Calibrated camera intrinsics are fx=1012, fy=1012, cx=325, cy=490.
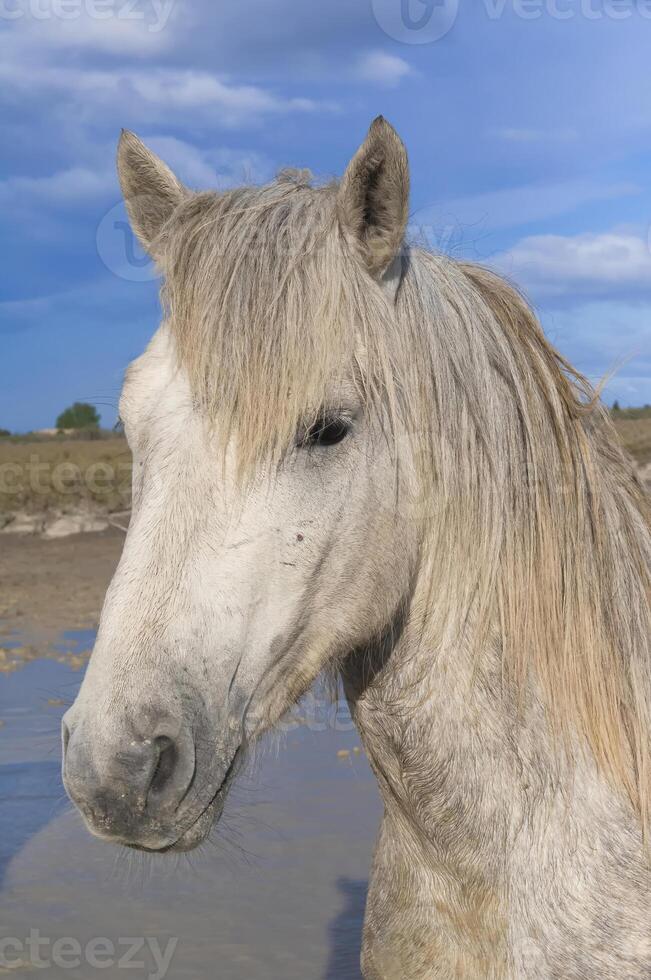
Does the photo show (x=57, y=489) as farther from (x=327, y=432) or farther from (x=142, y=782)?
(x=142, y=782)

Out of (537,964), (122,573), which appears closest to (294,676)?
(122,573)

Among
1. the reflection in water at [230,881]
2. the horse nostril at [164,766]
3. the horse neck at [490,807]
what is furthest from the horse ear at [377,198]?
the reflection in water at [230,881]

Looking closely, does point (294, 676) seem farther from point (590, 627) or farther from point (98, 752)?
point (590, 627)

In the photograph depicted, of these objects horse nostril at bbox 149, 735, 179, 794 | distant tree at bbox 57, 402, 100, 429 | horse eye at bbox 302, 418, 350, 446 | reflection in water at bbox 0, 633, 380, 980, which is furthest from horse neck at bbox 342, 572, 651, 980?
distant tree at bbox 57, 402, 100, 429

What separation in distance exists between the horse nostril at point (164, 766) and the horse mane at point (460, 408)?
603mm

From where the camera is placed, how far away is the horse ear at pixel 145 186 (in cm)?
238

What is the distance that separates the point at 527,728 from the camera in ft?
6.81

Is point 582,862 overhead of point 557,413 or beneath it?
beneath

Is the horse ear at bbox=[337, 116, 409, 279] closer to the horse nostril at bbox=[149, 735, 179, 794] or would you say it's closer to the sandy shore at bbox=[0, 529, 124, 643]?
the horse nostril at bbox=[149, 735, 179, 794]

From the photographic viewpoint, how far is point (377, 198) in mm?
2059

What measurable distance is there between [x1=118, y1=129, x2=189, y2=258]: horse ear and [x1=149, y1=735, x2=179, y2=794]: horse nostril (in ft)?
3.83

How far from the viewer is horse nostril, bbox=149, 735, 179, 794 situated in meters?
1.75

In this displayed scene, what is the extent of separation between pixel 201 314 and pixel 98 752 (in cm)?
85

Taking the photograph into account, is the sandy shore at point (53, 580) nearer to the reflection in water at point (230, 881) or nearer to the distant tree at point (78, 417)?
the reflection in water at point (230, 881)
